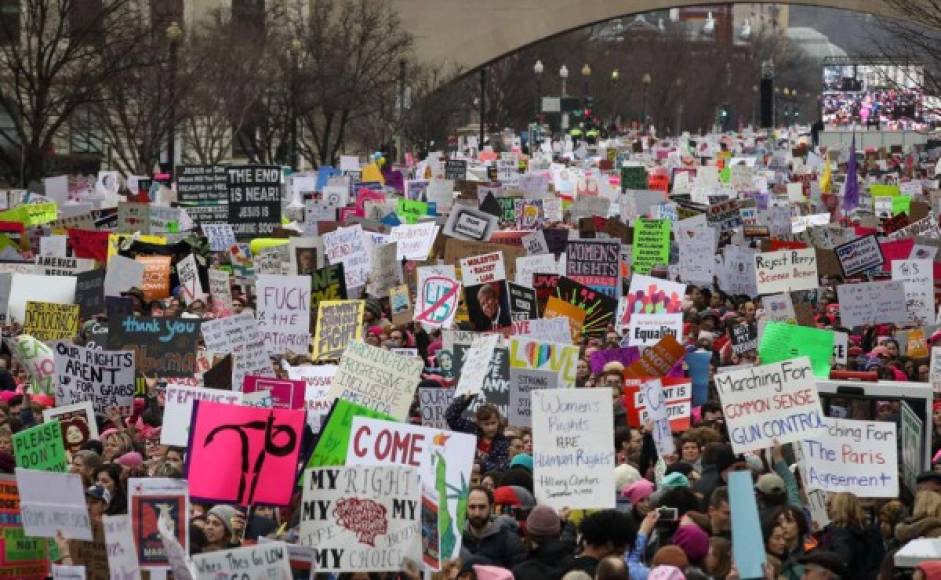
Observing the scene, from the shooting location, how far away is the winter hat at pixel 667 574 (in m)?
10.0

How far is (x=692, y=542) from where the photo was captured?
1132 centimetres

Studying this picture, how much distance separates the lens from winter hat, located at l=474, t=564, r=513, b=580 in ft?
35.0

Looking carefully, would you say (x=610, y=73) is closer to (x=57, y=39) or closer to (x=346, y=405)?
(x=57, y=39)

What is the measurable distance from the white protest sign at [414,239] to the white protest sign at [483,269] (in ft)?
15.5

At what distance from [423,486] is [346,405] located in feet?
3.52

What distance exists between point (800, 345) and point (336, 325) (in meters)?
4.40

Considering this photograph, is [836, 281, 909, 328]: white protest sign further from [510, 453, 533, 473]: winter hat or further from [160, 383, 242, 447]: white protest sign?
[160, 383, 242, 447]: white protest sign

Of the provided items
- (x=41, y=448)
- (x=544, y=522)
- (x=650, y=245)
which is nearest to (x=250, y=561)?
(x=544, y=522)

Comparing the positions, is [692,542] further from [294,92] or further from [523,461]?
[294,92]

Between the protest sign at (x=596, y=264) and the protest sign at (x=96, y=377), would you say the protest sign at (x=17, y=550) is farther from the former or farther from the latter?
the protest sign at (x=596, y=264)

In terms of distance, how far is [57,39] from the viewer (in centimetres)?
4159

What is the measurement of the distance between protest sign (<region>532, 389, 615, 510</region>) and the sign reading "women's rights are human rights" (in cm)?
111

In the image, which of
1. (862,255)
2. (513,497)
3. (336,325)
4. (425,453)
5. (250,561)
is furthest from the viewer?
(862,255)

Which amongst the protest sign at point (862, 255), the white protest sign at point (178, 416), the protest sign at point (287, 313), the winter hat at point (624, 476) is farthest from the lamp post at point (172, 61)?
the winter hat at point (624, 476)
